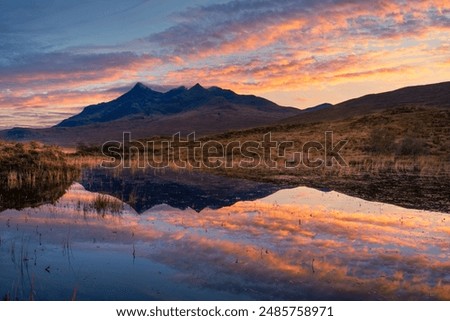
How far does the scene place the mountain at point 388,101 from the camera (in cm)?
12500

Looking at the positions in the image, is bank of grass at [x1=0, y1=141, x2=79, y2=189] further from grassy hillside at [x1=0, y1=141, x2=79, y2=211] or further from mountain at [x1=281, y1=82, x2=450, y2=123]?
mountain at [x1=281, y1=82, x2=450, y2=123]

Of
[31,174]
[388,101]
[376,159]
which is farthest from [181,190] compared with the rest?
[388,101]

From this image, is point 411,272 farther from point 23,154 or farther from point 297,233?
point 23,154

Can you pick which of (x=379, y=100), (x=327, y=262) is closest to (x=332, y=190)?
(x=327, y=262)

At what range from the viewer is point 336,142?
6850cm

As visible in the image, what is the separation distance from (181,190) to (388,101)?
5099 inches

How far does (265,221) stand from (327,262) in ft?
16.9

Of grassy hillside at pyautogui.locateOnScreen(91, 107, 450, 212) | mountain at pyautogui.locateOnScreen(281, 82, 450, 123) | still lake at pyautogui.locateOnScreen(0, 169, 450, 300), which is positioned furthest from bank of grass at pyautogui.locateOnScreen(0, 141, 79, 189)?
mountain at pyautogui.locateOnScreen(281, 82, 450, 123)

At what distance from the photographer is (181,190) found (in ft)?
80.3

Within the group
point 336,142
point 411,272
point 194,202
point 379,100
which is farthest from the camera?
point 379,100

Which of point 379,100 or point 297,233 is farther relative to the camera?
point 379,100

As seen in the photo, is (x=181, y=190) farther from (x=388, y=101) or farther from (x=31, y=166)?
(x=388, y=101)

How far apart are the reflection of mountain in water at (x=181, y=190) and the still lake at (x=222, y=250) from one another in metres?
0.32

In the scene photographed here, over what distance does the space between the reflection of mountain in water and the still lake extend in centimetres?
32
